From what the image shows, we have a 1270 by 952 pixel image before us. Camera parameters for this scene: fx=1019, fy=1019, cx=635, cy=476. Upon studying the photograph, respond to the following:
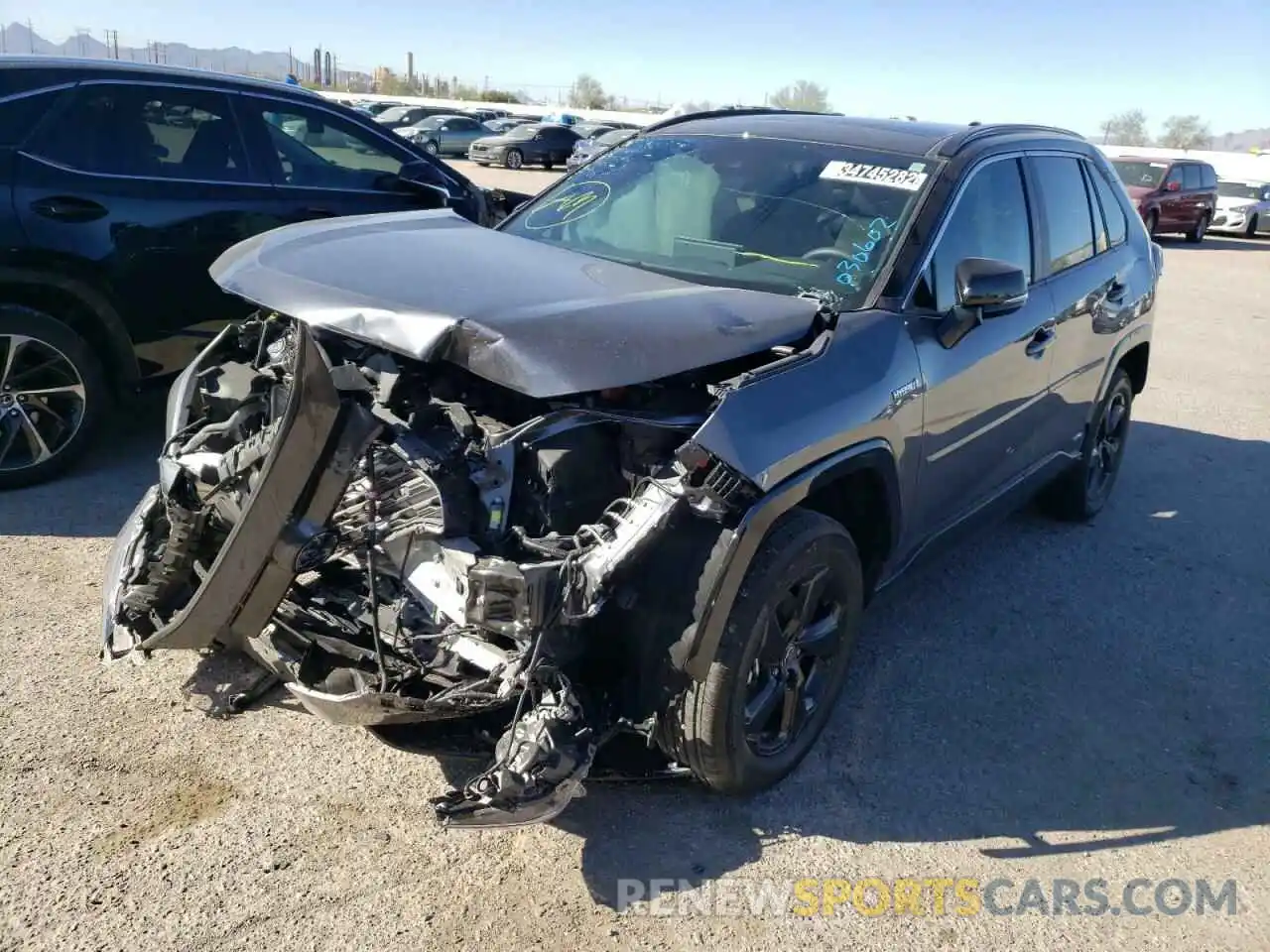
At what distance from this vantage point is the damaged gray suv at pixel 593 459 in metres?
2.52

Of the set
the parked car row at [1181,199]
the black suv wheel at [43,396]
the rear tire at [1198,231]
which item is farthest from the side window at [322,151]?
the rear tire at [1198,231]

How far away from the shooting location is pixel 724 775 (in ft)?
9.36

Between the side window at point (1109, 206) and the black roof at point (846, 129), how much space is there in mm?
485

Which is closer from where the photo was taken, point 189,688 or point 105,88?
point 189,688

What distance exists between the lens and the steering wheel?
3514 mm

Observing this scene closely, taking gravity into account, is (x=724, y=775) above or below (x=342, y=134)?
below

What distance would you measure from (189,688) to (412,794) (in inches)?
38.1

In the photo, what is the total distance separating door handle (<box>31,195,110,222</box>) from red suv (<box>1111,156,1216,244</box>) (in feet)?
64.8

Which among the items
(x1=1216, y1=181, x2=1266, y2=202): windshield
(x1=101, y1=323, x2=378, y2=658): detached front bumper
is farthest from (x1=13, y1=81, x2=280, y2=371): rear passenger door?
(x1=1216, y1=181, x2=1266, y2=202): windshield

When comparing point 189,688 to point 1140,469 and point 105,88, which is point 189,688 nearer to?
point 105,88

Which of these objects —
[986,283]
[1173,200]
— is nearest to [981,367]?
[986,283]

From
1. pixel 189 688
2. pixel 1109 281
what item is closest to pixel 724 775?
pixel 189 688

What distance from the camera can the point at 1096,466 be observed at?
5.52m

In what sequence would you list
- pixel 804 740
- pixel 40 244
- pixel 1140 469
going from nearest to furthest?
1. pixel 804 740
2. pixel 40 244
3. pixel 1140 469
